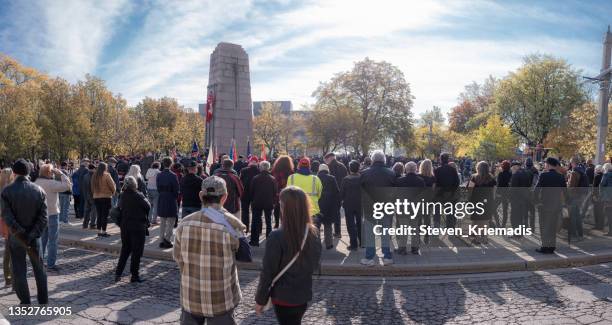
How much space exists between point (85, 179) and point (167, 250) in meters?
4.30

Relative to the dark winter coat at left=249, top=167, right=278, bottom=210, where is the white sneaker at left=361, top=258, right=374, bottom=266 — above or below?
below

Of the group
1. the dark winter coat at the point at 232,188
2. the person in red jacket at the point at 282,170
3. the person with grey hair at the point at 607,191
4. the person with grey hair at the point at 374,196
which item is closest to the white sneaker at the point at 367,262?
the person with grey hair at the point at 374,196

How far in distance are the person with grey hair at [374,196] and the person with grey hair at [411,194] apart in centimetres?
52

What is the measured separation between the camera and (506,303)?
6.03 metres

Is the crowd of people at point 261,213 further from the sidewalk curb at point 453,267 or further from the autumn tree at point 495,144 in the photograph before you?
the autumn tree at point 495,144

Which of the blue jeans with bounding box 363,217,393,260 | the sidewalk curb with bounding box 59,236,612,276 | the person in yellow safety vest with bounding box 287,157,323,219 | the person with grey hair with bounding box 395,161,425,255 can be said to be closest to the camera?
the sidewalk curb with bounding box 59,236,612,276

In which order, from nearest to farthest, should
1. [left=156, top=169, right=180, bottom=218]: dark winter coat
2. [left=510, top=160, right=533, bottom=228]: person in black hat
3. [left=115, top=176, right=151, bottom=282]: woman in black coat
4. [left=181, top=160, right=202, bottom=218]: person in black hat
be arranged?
[left=115, top=176, right=151, bottom=282]: woman in black coat
[left=181, top=160, right=202, bottom=218]: person in black hat
[left=156, top=169, right=180, bottom=218]: dark winter coat
[left=510, top=160, right=533, bottom=228]: person in black hat

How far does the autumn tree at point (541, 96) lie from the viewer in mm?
40344

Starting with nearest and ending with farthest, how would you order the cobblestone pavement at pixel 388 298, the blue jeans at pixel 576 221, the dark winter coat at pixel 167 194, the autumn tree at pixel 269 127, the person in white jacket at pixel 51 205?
the cobblestone pavement at pixel 388 298, the person in white jacket at pixel 51 205, the dark winter coat at pixel 167 194, the blue jeans at pixel 576 221, the autumn tree at pixel 269 127

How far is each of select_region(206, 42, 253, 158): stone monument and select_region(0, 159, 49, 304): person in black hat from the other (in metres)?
16.1

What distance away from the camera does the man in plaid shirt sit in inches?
129

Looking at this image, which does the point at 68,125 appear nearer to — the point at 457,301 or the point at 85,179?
the point at 85,179

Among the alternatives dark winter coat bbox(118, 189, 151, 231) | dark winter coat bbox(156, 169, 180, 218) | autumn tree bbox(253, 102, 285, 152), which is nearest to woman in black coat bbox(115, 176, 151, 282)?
dark winter coat bbox(118, 189, 151, 231)

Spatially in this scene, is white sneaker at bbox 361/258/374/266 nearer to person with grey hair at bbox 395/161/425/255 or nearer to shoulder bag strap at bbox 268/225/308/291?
person with grey hair at bbox 395/161/425/255
